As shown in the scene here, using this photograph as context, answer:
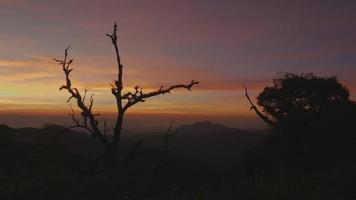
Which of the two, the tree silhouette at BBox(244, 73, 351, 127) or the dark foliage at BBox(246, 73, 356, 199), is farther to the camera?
the tree silhouette at BBox(244, 73, 351, 127)

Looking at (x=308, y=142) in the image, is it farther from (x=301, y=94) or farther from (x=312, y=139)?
(x=301, y=94)

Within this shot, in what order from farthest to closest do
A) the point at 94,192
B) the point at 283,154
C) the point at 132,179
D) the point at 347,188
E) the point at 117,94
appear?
the point at 283,154, the point at 117,94, the point at 132,179, the point at 94,192, the point at 347,188

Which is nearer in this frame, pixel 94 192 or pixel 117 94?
pixel 94 192

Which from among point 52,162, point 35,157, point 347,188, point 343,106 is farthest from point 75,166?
point 343,106

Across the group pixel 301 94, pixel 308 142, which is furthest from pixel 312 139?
pixel 301 94

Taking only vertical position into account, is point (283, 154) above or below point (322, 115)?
below

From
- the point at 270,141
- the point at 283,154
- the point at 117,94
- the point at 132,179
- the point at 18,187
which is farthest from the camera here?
the point at 270,141

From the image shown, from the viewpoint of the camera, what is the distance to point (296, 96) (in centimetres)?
5425

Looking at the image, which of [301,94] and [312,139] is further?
[301,94]

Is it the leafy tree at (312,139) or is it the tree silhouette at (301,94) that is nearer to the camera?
the leafy tree at (312,139)

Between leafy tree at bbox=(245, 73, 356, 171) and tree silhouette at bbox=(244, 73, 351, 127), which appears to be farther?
tree silhouette at bbox=(244, 73, 351, 127)

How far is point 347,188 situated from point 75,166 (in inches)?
922

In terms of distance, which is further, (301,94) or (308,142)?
(301,94)

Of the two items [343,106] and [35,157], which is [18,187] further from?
[343,106]
